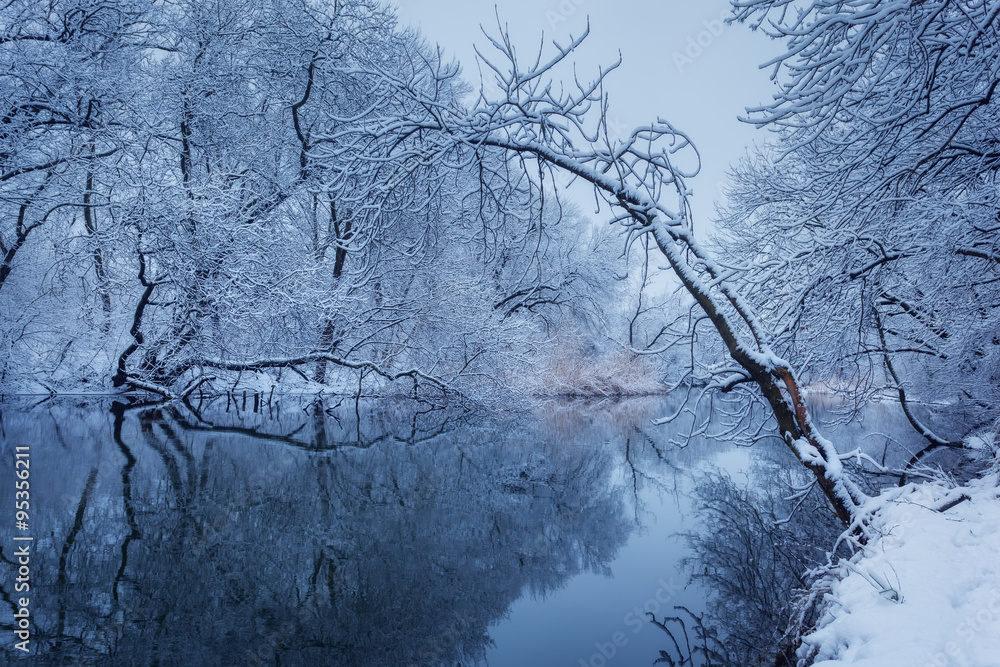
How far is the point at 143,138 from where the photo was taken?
31.3ft

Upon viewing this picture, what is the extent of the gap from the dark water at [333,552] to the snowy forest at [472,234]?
512 millimetres

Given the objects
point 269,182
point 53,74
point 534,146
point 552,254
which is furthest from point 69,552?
point 552,254

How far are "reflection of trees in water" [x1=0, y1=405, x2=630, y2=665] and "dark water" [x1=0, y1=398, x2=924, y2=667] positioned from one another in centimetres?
1
